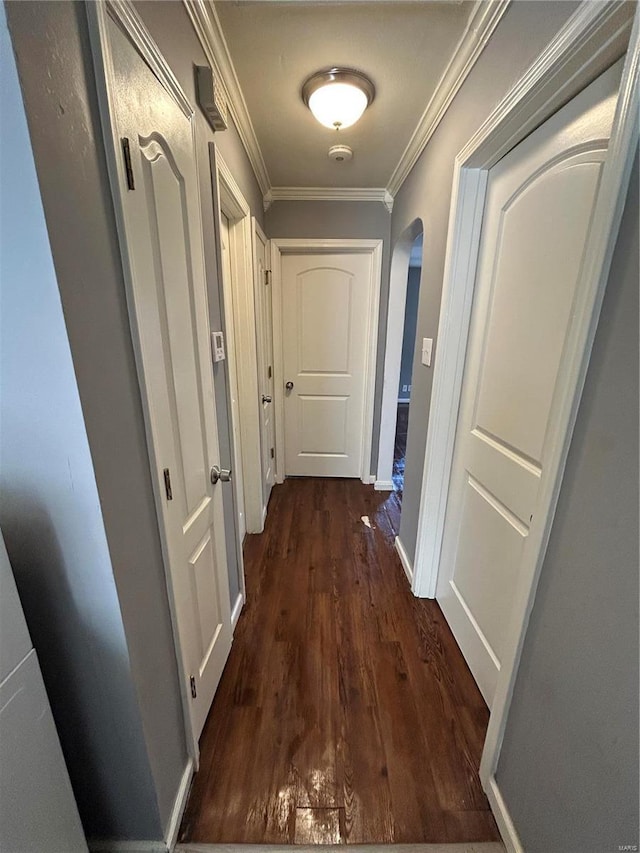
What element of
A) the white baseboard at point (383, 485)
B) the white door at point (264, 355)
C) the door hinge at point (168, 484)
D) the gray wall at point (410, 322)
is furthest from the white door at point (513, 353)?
the gray wall at point (410, 322)

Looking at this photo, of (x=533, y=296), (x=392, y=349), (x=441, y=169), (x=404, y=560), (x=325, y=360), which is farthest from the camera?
(x=325, y=360)

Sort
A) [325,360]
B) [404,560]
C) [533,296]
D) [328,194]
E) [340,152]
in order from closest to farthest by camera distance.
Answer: [533,296] → [340,152] → [404,560] → [328,194] → [325,360]

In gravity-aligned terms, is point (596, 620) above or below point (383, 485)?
above

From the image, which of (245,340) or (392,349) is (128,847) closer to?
(245,340)

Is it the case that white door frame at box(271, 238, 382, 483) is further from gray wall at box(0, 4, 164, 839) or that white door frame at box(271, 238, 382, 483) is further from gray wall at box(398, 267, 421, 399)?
gray wall at box(398, 267, 421, 399)

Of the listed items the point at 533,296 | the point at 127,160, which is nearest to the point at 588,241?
the point at 533,296

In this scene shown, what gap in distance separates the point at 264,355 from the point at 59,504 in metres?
2.02

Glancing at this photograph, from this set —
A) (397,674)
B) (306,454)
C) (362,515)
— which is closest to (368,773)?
(397,674)

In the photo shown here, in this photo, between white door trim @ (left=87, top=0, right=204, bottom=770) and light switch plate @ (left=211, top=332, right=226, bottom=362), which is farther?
light switch plate @ (left=211, top=332, right=226, bottom=362)

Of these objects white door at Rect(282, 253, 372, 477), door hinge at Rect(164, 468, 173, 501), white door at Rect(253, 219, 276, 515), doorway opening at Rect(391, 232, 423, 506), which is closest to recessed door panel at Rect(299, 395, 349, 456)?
white door at Rect(282, 253, 372, 477)

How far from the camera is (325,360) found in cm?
290

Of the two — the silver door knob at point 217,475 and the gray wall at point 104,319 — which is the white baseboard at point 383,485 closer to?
the silver door knob at point 217,475

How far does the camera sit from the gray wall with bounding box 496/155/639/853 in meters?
0.60

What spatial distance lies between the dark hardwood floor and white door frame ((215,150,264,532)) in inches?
15.4
